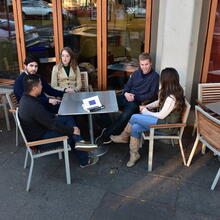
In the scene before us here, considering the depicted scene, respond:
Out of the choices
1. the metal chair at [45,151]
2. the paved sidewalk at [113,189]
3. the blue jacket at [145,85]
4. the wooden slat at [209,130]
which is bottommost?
the paved sidewalk at [113,189]

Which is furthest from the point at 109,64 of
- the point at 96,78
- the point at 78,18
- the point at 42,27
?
the point at 42,27

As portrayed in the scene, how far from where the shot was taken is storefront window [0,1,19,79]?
4848 mm

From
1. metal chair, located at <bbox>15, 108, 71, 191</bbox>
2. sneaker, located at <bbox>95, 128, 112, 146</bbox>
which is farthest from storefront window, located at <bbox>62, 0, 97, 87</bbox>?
metal chair, located at <bbox>15, 108, 71, 191</bbox>

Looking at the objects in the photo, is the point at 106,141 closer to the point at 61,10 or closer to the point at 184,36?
the point at 184,36

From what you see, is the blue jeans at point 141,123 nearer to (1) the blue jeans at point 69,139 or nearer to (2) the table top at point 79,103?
(2) the table top at point 79,103

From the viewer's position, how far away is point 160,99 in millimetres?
3344

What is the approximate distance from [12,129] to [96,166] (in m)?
1.78

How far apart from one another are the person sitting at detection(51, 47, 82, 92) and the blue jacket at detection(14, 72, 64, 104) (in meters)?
0.18

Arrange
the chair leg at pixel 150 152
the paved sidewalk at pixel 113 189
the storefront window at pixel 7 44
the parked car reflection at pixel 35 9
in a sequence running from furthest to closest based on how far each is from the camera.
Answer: the storefront window at pixel 7 44, the parked car reflection at pixel 35 9, the chair leg at pixel 150 152, the paved sidewalk at pixel 113 189

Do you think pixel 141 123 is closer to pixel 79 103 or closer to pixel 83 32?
pixel 79 103

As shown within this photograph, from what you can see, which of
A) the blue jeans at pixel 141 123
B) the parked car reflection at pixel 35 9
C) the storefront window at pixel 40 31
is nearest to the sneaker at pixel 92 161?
the blue jeans at pixel 141 123

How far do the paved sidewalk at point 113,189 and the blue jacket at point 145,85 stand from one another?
77cm

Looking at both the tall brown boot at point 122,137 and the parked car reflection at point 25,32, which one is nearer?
the tall brown boot at point 122,137

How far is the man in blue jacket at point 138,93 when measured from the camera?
152 inches
